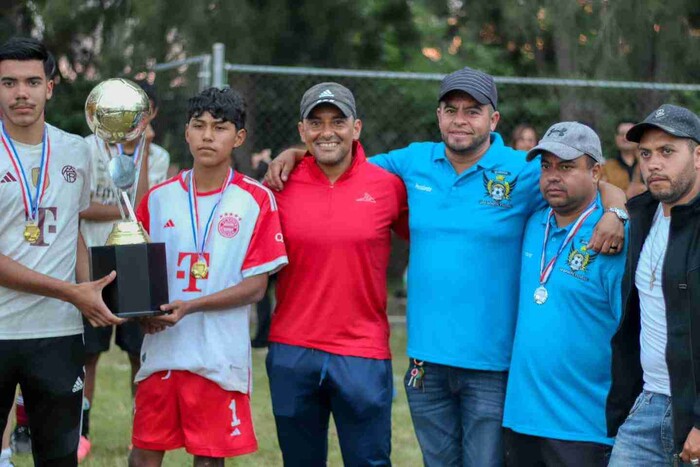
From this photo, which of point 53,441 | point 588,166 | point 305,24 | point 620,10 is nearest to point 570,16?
point 620,10

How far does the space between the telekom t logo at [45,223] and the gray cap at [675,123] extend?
2489mm

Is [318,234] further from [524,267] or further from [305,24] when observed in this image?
[305,24]

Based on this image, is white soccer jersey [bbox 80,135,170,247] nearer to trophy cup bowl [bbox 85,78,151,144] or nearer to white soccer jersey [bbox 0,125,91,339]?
white soccer jersey [bbox 0,125,91,339]

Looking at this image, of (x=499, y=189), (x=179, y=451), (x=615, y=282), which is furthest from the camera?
(x=179, y=451)

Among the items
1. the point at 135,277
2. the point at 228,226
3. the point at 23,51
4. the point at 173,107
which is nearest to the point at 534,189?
the point at 228,226

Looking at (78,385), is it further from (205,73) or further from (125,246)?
(205,73)

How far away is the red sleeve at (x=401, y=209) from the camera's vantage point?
480 centimetres

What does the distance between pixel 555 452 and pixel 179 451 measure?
10.5ft

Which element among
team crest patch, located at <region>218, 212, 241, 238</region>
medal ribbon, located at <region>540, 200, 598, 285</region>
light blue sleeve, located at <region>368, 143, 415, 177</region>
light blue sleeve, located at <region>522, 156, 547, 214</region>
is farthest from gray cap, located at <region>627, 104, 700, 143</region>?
team crest patch, located at <region>218, 212, 241, 238</region>

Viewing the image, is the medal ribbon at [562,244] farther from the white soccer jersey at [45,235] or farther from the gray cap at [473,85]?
the white soccer jersey at [45,235]

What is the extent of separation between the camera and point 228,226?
4586 mm

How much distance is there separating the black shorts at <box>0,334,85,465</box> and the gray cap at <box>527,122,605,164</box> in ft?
7.22

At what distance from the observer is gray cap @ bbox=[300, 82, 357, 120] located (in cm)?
463

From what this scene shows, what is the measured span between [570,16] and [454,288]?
5.76m
